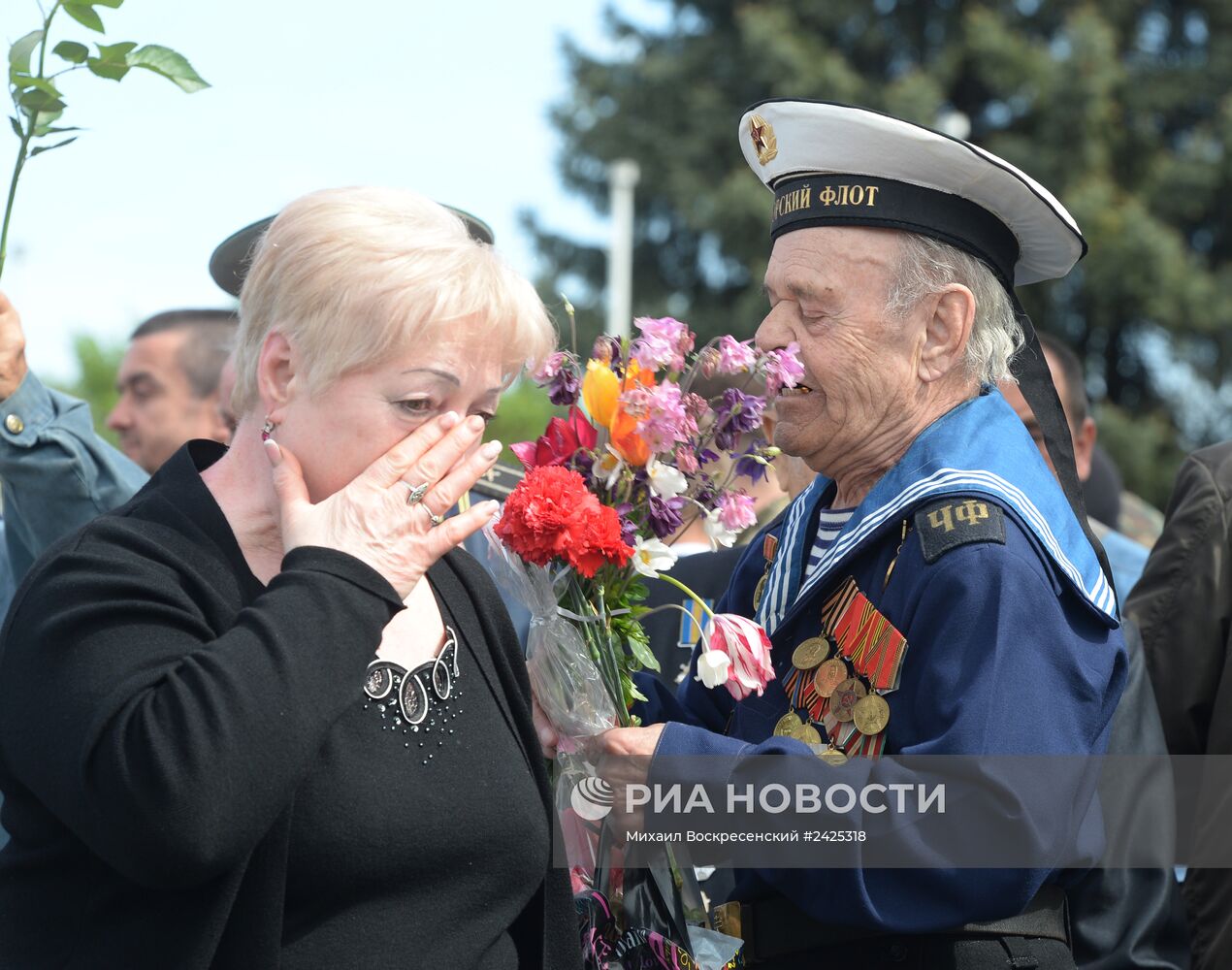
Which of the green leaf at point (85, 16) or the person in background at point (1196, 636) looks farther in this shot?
the person in background at point (1196, 636)

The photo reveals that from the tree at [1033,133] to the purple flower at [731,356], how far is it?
49.1 ft

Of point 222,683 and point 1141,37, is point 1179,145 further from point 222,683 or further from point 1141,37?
point 222,683

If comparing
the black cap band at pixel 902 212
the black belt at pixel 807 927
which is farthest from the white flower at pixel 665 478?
the black belt at pixel 807 927

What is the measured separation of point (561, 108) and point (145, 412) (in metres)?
16.4

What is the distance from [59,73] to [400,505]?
3.11 ft

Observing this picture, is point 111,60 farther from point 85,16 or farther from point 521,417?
point 521,417

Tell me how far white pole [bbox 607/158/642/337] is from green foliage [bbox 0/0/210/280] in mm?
16416

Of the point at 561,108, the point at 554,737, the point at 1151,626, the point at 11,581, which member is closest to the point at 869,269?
the point at 554,737

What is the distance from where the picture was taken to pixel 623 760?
2604 mm

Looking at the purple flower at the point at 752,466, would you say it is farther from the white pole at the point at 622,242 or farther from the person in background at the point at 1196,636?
the white pole at the point at 622,242

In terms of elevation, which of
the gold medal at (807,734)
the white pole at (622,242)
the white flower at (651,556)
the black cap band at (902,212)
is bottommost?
the white pole at (622,242)

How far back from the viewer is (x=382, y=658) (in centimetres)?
221

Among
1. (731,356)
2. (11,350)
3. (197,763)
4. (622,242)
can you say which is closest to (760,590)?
(731,356)

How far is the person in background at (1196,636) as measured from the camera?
3.33m
